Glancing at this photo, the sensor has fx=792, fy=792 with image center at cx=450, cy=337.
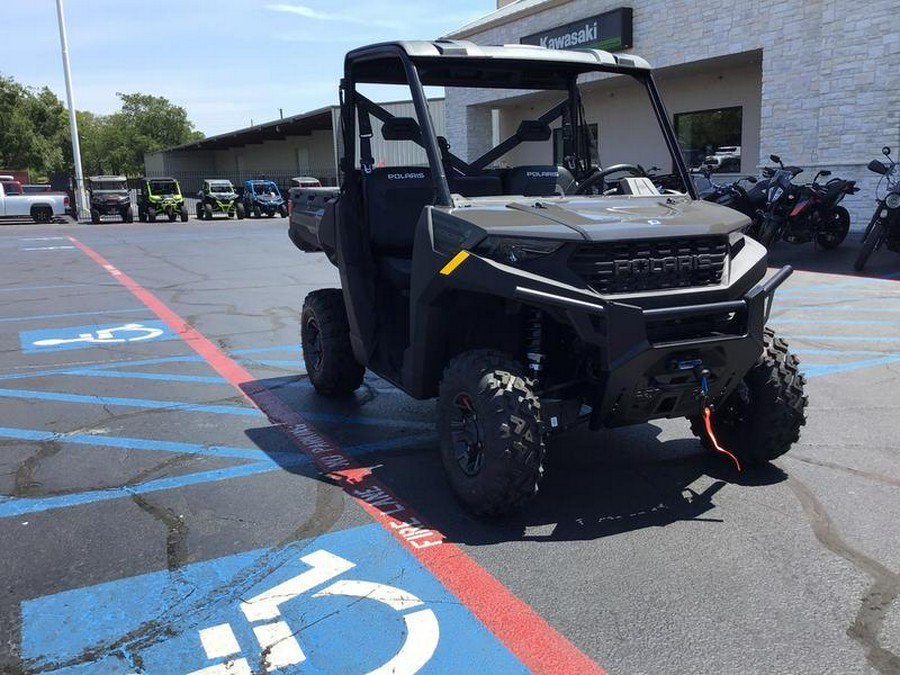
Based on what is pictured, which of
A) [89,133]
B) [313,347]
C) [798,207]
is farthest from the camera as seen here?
[89,133]

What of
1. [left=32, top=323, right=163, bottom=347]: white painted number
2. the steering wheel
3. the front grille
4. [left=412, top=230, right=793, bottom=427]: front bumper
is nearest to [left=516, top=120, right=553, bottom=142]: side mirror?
the steering wheel

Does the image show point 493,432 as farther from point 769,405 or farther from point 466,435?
point 769,405

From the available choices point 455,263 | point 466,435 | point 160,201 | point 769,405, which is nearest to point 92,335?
point 466,435

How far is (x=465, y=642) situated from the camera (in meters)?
2.87

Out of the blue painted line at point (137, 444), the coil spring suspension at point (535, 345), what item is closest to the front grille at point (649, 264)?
the coil spring suspension at point (535, 345)

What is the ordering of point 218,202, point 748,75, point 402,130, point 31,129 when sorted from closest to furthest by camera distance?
point 402,130 < point 748,75 < point 218,202 < point 31,129

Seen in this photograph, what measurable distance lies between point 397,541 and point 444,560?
0.96 ft

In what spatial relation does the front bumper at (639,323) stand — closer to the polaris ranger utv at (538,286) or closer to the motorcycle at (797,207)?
the polaris ranger utv at (538,286)

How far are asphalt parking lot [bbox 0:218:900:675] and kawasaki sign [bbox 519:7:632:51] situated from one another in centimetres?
1500

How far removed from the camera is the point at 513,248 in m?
3.61

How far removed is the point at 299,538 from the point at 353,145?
2571 mm

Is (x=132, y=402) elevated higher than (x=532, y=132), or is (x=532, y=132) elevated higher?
(x=532, y=132)

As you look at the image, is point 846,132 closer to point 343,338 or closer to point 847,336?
point 847,336

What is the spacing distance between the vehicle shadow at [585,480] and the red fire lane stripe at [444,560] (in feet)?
0.27
